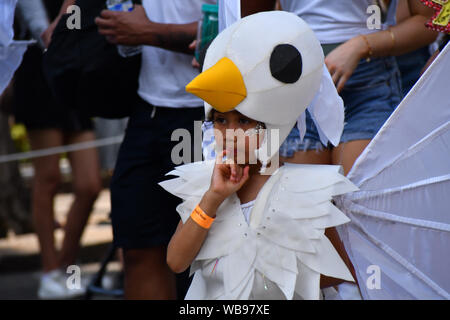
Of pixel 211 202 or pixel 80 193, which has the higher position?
pixel 211 202

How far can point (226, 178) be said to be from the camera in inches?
85.8

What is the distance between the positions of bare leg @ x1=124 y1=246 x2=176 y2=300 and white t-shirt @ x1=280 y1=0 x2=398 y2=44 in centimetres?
106

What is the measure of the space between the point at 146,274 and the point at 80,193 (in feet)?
5.71

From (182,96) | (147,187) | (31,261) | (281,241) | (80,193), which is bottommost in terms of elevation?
(31,261)

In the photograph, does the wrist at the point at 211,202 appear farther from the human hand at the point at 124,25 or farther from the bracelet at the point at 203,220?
the human hand at the point at 124,25

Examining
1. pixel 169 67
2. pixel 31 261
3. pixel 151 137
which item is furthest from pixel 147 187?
pixel 31 261

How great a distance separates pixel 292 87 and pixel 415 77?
1.06m

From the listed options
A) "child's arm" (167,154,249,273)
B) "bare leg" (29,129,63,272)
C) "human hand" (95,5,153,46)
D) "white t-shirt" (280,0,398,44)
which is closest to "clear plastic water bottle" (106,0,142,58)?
"human hand" (95,5,153,46)

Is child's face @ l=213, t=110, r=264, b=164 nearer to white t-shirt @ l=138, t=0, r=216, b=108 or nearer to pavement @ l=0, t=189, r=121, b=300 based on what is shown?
white t-shirt @ l=138, t=0, r=216, b=108

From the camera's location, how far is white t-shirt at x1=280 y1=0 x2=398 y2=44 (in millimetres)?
2689

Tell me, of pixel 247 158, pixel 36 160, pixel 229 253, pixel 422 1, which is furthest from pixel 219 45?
pixel 36 160

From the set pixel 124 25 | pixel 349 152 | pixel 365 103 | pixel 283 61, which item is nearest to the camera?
pixel 283 61

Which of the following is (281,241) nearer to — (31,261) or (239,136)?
(239,136)

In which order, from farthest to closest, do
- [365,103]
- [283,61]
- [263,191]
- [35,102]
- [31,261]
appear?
[31,261]
[35,102]
[365,103]
[263,191]
[283,61]
